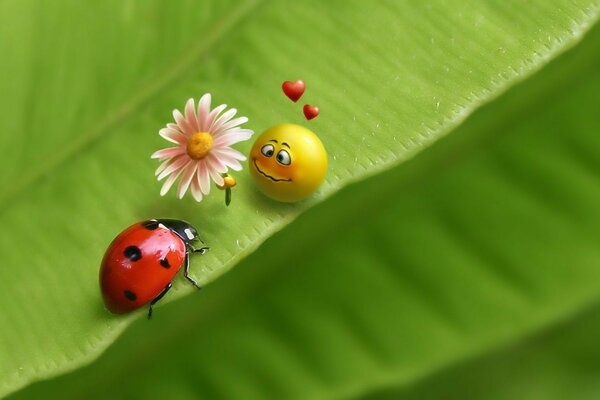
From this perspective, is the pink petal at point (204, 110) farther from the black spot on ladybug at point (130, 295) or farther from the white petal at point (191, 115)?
the black spot on ladybug at point (130, 295)

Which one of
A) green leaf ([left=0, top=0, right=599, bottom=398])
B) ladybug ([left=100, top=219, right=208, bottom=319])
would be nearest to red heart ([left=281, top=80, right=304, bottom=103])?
green leaf ([left=0, top=0, right=599, bottom=398])

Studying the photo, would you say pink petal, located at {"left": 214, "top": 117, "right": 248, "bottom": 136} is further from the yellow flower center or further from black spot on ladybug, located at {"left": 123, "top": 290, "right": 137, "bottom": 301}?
black spot on ladybug, located at {"left": 123, "top": 290, "right": 137, "bottom": 301}

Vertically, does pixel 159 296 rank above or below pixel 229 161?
below

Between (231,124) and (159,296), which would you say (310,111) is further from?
(159,296)

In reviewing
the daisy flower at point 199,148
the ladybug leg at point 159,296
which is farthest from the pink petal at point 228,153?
the ladybug leg at point 159,296

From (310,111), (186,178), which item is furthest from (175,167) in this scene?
(310,111)

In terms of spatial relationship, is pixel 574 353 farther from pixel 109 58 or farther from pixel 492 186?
pixel 109 58

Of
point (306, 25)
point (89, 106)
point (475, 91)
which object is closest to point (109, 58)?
point (89, 106)
